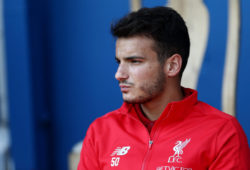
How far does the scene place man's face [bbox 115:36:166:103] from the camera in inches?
73.4

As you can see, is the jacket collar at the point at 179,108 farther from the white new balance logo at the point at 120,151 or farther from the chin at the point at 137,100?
the white new balance logo at the point at 120,151

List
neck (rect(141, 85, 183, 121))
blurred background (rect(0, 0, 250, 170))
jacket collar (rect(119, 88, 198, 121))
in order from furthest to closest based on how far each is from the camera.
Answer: blurred background (rect(0, 0, 250, 170)) < neck (rect(141, 85, 183, 121)) < jacket collar (rect(119, 88, 198, 121))

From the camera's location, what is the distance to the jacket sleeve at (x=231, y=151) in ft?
5.37

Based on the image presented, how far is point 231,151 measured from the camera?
1648 millimetres

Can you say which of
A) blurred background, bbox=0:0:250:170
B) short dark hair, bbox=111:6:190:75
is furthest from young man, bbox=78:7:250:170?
blurred background, bbox=0:0:250:170

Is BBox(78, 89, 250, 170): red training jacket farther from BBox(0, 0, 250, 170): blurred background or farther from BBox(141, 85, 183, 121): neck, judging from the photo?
BBox(0, 0, 250, 170): blurred background

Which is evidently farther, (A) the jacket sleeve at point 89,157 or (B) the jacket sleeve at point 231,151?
(A) the jacket sleeve at point 89,157

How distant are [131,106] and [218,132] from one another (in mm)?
552

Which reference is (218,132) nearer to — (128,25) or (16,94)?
(128,25)

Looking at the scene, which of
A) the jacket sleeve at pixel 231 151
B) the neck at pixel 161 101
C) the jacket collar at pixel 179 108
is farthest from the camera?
the neck at pixel 161 101


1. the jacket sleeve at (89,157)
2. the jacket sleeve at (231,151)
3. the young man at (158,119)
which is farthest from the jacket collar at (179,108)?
the jacket sleeve at (89,157)

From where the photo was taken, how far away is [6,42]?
337 centimetres

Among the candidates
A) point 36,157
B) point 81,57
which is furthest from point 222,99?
point 36,157

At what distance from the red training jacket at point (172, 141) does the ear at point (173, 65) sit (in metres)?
0.16
